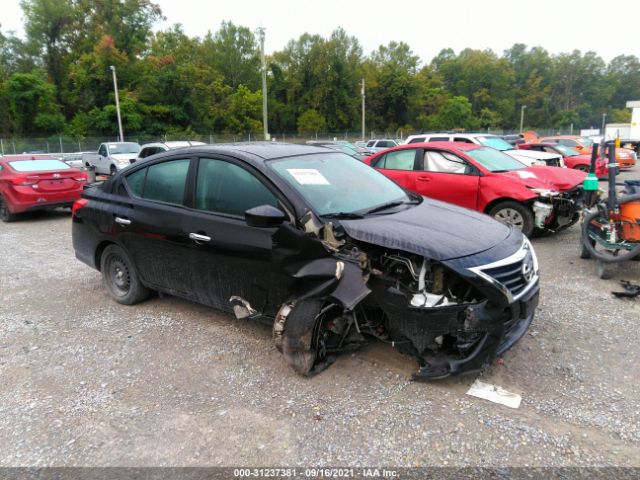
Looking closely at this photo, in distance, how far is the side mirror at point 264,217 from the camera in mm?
3361

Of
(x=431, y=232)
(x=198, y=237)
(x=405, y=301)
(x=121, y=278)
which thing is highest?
(x=431, y=232)

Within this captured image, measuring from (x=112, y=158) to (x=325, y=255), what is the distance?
752 inches

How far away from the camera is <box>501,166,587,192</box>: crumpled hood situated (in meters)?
7.41

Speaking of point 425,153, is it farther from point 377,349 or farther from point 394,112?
point 394,112

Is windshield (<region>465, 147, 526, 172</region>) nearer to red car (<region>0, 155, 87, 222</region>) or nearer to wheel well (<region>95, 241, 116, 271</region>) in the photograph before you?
wheel well (<region>95, 241, 116, 271</region>)

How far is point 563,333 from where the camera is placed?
4.17 meters

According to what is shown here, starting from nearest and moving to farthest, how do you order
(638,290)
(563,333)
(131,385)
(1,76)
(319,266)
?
(319,266), (131,385), (563,333), (638,290), (1,76)

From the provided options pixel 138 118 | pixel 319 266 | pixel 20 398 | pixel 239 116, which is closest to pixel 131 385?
pixel 20 398

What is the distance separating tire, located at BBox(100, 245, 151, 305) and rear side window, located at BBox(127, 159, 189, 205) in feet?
2.31

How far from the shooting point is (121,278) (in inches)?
199

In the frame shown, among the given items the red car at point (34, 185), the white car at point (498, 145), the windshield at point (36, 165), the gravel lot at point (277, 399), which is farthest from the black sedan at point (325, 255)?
the white car at point (498, 145)

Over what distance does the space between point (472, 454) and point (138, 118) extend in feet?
163

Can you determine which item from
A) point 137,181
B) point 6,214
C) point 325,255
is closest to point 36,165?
point 6,214

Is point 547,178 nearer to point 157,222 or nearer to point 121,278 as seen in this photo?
point 157,222
